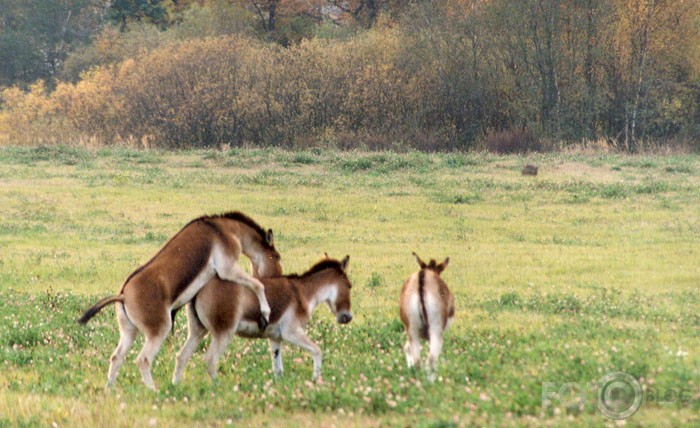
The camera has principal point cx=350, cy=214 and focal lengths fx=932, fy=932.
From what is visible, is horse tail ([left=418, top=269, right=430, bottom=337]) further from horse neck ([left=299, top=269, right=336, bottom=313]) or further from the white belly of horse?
the white belly of horse

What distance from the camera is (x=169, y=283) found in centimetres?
815

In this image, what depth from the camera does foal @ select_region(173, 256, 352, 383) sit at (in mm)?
8344

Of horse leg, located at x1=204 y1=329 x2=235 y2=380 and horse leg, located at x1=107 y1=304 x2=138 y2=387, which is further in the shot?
horse leg, located at x1=204 y1=329 x2=235 y2=380

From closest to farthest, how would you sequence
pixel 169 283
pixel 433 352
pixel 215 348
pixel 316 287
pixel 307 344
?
pixel 433 352 < pixel 169 283 < pixel 215 348 < pixel 307 344 < pixel 316 287

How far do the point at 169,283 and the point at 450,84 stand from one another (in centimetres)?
3490

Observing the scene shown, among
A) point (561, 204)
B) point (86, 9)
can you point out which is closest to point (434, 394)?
point (561, 204)

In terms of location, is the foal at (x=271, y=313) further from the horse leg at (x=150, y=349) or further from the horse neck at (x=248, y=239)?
the horse neck at (x=248, y=239)

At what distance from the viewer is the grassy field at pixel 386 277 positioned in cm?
716

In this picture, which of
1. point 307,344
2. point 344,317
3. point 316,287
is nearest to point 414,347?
point 307,344

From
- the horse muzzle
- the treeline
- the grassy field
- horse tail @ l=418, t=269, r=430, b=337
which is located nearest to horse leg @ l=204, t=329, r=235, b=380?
the grassy field

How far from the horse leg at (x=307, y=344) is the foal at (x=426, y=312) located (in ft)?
2.64

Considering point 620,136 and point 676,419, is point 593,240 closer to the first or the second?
point 676,419

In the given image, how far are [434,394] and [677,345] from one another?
3.30m

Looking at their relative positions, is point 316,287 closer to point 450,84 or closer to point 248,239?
point 248,239
